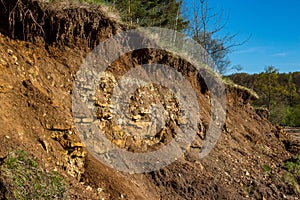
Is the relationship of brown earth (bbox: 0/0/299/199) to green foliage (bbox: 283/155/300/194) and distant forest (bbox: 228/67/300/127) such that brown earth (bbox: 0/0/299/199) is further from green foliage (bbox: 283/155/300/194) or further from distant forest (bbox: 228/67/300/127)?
distant forest (bbox: 228/67/300/127)

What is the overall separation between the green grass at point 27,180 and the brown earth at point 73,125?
0.19m

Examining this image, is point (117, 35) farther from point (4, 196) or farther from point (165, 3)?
point (165, 3)

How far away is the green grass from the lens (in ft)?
9.35

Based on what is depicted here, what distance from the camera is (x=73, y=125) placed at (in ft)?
15.2

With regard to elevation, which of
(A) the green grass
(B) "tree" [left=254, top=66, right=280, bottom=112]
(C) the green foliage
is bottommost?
(C) the green foliage

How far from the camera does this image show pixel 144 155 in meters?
5.66

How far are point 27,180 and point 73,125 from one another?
1.65 meters

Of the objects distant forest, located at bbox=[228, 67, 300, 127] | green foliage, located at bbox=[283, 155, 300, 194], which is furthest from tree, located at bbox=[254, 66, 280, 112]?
green foliage, located at bbox=[283, 155, 300, 194]

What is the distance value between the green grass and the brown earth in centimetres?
19

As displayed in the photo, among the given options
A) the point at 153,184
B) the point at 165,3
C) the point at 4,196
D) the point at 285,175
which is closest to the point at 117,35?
the point at 153,184

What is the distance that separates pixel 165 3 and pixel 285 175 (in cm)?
1607

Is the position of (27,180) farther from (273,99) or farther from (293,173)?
(273,99)

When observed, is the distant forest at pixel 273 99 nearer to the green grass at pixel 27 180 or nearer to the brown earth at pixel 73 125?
the brown earth at pixel 73 125

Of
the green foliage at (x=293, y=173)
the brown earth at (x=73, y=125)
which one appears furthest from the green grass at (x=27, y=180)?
the green foliage at (x=293, y=173)
